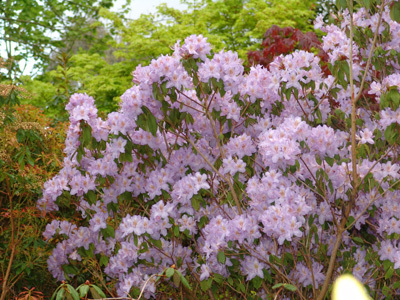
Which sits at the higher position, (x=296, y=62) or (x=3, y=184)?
(x=296, y=62)

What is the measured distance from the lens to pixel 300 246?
10.5 feet

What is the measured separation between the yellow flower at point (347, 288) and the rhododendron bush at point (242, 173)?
0.06 metres

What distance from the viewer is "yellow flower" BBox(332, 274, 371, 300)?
308 cm

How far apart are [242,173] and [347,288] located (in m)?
0.96

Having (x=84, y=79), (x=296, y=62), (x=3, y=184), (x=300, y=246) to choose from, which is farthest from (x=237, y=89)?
(x=84, y=79)

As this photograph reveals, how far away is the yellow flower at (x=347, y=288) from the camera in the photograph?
10.1 ft

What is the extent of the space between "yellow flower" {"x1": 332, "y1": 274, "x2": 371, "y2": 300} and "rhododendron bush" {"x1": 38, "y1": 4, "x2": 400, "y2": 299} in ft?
0.20

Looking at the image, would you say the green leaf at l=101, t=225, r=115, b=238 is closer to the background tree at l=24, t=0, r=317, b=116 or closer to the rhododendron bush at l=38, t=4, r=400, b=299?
the rhododendron bush at l=38, t=4, r=400, b=299

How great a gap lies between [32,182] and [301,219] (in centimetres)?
219

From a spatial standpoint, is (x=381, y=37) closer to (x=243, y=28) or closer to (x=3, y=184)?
(x=3, y=184)

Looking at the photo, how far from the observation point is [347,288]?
3.10m

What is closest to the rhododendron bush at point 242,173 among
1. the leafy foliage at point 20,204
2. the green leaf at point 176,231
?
the green leaf at point 176,231

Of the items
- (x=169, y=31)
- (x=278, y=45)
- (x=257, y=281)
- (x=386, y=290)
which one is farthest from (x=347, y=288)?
(x=169, y=31)

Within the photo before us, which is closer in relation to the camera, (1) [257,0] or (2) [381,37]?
(2) [381,37]
